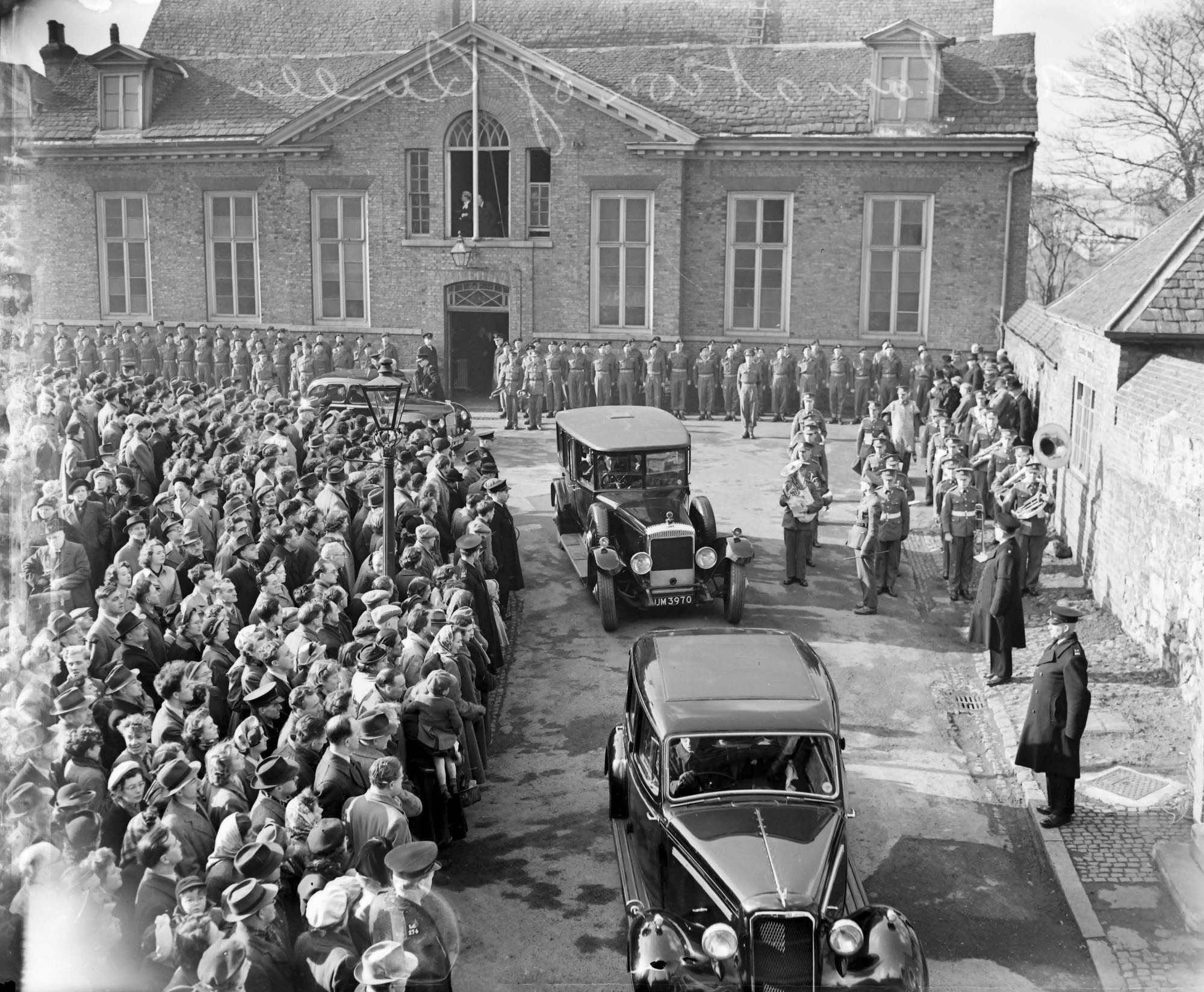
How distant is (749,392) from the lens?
Answer: 82.5ft

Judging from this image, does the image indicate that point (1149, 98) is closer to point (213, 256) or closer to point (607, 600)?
point (607, 600)

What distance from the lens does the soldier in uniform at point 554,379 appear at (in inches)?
1057

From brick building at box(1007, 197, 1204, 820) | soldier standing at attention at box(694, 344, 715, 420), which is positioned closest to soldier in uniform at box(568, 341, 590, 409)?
soldier standing at attention at box(694, 344, 715, 420)

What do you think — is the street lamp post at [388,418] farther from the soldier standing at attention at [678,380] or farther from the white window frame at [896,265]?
the white window frame at [896,265]

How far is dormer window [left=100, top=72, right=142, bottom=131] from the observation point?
30.7m

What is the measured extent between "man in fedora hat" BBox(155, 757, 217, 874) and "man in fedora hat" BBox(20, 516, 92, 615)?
514 cm

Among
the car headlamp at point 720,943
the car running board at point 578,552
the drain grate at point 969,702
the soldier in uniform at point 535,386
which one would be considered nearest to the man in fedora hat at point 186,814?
the car headlamp at point 720,943

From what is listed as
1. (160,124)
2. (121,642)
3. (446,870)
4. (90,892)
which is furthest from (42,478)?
(160,124)

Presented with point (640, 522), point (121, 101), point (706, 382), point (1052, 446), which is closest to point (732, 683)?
point (640, 522)

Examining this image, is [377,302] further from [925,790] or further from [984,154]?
[925,790]

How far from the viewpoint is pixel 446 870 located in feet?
30.8

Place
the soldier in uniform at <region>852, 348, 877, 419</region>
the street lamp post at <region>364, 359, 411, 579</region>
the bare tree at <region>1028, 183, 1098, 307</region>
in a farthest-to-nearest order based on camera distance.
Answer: the soldier in uniform at <region>852, 348, 877, 419</region>, the bare tree at <region>1028, 183, 1098, 307</region>, the street lamp post at <region>364, 359, 411, 579</region>

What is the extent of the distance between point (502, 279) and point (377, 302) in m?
3.10

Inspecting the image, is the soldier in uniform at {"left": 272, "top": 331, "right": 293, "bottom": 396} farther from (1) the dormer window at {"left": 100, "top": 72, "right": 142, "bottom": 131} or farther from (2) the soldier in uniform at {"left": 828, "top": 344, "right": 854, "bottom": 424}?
(2) the soldier in uniform at {"left": 828, "top": 344, "right": 854, "bottom": 424}
